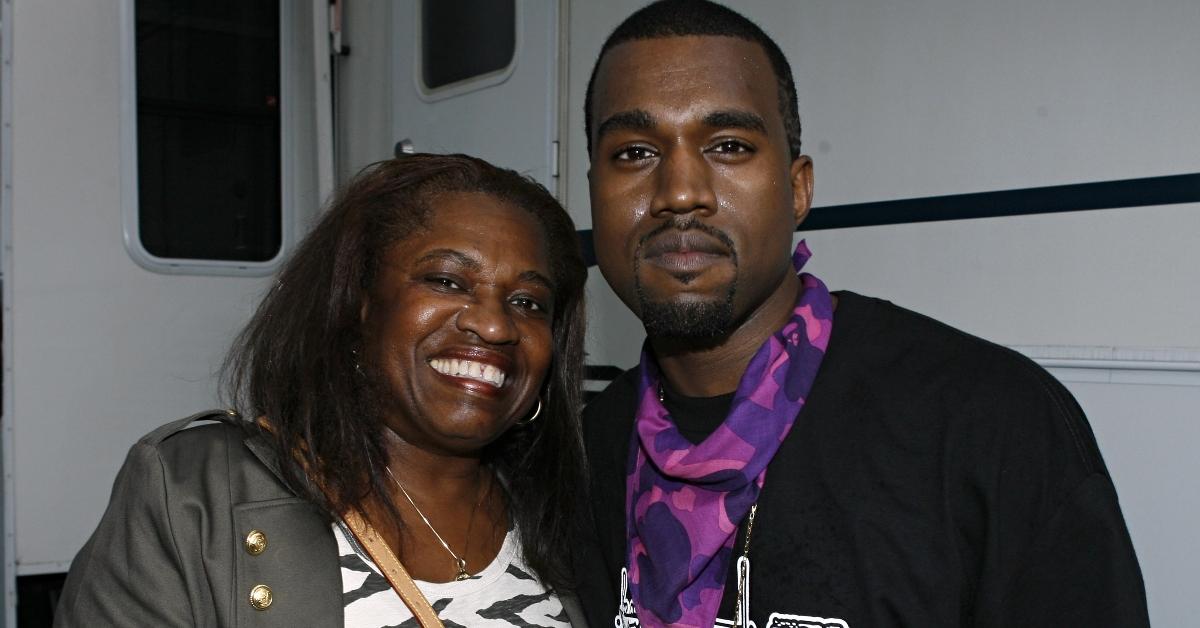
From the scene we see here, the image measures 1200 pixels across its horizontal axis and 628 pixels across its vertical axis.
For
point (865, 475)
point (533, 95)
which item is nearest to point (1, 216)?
point (533, 95)

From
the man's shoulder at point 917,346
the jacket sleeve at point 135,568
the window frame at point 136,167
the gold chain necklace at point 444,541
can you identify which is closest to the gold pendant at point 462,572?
the gold chain necklace at point 444,541

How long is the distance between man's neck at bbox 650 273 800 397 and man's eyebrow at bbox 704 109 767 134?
28 cm

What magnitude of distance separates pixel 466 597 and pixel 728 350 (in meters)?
0.62

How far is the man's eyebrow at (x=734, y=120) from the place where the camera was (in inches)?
72.6

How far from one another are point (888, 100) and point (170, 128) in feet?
8.42

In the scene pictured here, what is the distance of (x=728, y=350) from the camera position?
1926 millimetres

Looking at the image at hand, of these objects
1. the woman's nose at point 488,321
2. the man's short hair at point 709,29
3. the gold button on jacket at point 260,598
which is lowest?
the gold button on jacket at point 260,598

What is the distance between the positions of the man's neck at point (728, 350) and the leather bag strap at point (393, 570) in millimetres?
577

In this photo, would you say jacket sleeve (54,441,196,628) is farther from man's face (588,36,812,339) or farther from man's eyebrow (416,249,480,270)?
man's face (588,36,812,339)

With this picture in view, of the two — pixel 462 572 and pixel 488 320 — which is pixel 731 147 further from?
pixel 462 572

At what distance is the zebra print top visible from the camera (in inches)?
70.4

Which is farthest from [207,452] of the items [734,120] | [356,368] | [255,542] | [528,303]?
[734,120]

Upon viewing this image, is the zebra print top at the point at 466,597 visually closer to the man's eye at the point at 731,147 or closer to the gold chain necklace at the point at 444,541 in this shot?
the gold chain necklace at the point at 444,541

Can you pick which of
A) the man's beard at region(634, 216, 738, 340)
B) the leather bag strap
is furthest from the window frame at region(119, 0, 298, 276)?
the man's beard at region(634, 216, 738, 340)
